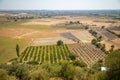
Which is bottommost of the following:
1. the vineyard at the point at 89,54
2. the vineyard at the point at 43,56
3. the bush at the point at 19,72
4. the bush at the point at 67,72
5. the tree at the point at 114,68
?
the vineyard at the point at 89,54

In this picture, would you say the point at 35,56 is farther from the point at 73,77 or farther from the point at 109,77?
the point at 109,77

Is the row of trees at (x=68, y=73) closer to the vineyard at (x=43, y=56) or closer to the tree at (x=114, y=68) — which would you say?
the tree at (x=114, y=68)

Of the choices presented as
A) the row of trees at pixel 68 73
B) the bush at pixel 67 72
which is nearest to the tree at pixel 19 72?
the row of trees at pixel 68 73

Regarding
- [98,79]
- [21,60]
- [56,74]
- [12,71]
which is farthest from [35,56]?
[98,79]

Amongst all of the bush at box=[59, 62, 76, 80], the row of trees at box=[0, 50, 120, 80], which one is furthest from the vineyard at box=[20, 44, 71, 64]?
the bush at box=[59, 62, 76, 80]

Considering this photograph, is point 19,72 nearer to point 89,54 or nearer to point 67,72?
point 67,72

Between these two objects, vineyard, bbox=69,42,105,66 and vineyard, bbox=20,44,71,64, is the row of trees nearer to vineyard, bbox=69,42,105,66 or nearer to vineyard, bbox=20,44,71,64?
vineyard, bbox=20,44,71,64

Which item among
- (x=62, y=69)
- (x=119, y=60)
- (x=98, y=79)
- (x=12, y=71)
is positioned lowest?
(x=12, y=71)

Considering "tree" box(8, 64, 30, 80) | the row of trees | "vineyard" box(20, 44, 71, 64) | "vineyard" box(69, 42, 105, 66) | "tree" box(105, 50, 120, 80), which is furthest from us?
"vineyard" box(69, 42, 105, 66)

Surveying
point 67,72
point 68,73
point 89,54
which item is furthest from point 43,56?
point 68,73

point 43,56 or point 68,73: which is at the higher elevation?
point 68,73

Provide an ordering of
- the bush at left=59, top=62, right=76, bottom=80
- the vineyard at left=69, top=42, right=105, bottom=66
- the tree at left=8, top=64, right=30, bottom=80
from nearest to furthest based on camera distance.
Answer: the bush at left=59, top=62, right=76, bottom=80 → the tree at left=8, top=64, right=30, bottom=80 → the vineyard at left=69, top=42, right=105, bottom=66
